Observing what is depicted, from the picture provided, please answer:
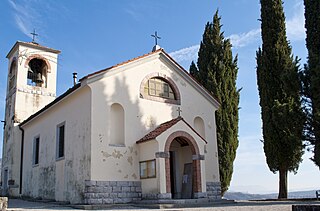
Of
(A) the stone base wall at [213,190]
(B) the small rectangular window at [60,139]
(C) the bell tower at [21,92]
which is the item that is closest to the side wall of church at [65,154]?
(B) the small rectangular window at [60,139]

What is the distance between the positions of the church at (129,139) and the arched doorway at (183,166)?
0.04 meters

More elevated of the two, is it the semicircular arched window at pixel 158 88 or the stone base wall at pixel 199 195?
the semicircular arched window at pixel 158 88

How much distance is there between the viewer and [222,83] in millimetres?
22266

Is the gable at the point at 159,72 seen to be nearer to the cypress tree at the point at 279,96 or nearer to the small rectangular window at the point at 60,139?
the cypress tree at the point at 279,96

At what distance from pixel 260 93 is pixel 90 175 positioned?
1145 centimetres

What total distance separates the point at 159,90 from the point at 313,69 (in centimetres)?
701

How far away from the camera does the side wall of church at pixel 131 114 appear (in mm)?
13758

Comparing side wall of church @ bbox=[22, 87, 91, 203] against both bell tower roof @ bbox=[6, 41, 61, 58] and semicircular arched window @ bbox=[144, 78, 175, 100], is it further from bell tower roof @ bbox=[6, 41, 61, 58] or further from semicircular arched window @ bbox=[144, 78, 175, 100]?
bell tower roof @ bbox=[6, 41, 61, 58]

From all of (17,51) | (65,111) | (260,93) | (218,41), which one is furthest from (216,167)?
(17,51)

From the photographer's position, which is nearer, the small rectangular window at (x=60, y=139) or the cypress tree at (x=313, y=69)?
the cypress tree at (x=313, y=69)

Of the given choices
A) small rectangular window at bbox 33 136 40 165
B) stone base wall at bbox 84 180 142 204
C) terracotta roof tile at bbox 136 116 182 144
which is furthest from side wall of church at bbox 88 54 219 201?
small rectangular window at bbox 33 136 40 165

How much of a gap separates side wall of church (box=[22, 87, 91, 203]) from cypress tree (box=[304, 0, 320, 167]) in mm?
9826

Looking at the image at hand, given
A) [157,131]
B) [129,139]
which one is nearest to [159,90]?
[157,131]

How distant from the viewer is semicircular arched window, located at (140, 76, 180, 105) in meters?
15.7
